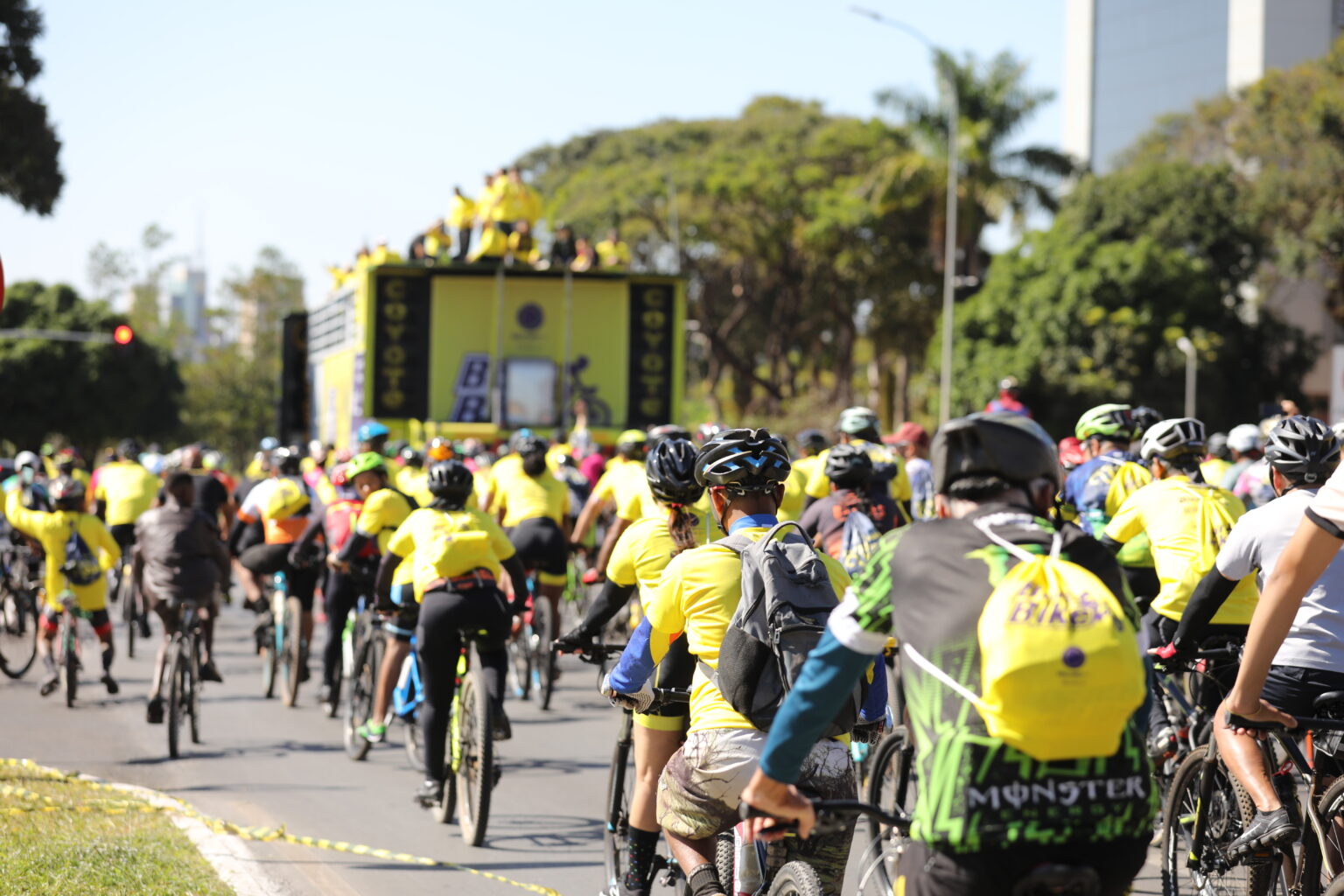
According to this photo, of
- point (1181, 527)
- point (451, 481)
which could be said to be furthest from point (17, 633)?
point (1181, 527)

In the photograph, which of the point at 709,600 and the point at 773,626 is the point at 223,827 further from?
the point at 773,626

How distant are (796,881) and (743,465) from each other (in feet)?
3.94

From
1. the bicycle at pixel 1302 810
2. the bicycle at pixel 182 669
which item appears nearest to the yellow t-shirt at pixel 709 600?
the bicycle at pixel 1302 810

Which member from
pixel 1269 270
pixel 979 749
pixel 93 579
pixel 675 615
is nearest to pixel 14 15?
pixel 93 579

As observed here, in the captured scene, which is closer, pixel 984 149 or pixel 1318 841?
pixel 1318 841

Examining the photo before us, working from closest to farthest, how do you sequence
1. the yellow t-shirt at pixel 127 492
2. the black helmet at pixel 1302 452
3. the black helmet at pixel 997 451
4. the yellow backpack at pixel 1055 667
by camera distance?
the yellow backpack at pixel 1055 667 < the black helmet at pixel 997 451 < the black helmet at pixel 1302 452 < the yellow t-shirt at pixel 127 492

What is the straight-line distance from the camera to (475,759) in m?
7.62

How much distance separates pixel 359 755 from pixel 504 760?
34.8 inches

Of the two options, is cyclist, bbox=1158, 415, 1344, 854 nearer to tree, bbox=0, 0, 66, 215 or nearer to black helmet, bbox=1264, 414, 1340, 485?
black helmet, bbox=1264, 414, 1340, 485

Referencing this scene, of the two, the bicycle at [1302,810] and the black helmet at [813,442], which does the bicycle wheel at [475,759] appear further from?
the black helmet at [813,442]

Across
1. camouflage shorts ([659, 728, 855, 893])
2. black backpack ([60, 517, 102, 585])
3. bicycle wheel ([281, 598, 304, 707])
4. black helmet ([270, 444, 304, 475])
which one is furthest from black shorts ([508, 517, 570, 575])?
camouflage shorts ([659, 728, 855, 893])

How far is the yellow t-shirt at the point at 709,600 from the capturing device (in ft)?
14.9

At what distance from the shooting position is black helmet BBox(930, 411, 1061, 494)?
3.12 meters

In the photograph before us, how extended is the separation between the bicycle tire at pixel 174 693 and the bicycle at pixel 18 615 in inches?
173
